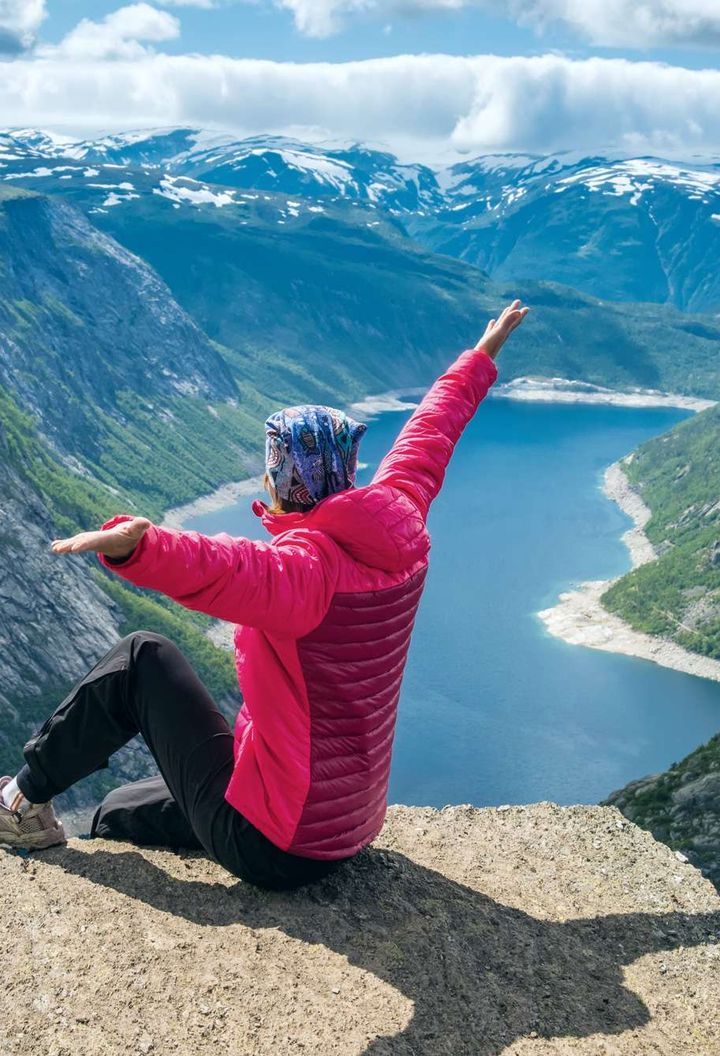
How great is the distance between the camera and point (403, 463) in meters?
9.49

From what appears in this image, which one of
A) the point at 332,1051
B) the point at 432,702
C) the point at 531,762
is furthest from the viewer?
the point at 432,702

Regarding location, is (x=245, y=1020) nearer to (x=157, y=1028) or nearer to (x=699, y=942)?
(x=157, y=1028)

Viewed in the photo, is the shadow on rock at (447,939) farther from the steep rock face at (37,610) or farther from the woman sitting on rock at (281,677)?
the steep rock face at (37,610)

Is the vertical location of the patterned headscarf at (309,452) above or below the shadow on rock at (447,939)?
above

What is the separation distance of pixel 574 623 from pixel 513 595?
44.7 ft

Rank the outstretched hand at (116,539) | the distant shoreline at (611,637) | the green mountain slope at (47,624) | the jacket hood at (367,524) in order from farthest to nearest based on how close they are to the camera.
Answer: the distant shoreline at (611,637)
the green mountain slope at (47,624)
the jacket hood at (367,524)
the outstretched hand at (116,539)

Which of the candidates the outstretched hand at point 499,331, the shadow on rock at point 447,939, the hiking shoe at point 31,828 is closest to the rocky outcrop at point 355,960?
the shadow on rock at point 447,939

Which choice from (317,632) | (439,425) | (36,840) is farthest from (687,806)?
(317,632)

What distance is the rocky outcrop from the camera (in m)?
7.83

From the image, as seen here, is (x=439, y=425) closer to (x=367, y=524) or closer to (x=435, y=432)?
(x=435, y=432)

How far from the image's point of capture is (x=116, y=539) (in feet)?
20.6

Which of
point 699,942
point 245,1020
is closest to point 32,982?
point 245,1020

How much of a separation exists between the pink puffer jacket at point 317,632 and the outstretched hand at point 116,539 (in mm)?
63

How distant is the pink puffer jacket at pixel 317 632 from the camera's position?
680cm
